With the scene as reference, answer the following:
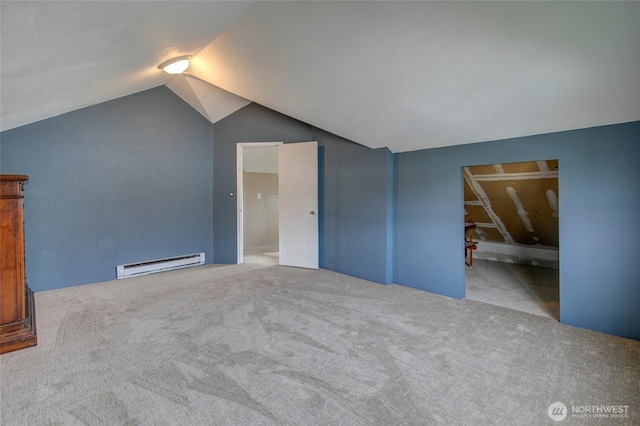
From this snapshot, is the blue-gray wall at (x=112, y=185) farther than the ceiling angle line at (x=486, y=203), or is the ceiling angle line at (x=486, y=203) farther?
the ceiling angle line at (x=486, y=203)

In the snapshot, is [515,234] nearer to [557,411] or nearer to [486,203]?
[486,203]

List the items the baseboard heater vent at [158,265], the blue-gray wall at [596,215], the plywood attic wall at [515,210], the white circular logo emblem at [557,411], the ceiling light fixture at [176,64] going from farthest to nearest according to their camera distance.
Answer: the baseboard heater vent at [158,265] → the plywood attic wall at [515,210] → the ceiling light fixture at [176,64] → the blue-gray wall at [596,215] → the white circular logo emblem at [557,411]

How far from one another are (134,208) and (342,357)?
3.62 m

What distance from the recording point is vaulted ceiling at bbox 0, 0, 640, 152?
5.23ft

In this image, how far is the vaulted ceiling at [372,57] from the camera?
159cm

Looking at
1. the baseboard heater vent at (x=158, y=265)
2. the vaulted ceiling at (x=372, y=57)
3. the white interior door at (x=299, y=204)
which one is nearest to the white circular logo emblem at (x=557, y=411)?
the vaulted ceiling at (x=372, y=57)

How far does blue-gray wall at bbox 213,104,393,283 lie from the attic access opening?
1040 mm

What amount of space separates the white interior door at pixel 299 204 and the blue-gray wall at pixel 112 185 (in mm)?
1308

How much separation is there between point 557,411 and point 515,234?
3.85m

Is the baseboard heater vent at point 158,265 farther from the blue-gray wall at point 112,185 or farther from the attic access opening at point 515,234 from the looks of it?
the attic access opening at point 515,234

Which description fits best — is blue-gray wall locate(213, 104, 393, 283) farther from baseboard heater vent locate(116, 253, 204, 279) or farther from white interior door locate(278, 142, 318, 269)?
baseboard heater vent locate(116, 253, 204, 279)

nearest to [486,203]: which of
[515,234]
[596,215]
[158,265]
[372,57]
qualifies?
[515,234]

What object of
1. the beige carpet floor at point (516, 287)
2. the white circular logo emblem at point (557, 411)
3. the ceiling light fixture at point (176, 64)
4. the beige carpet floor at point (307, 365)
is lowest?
the white circular logo emblem at point (557, 411)

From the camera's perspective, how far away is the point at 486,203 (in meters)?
4.46
